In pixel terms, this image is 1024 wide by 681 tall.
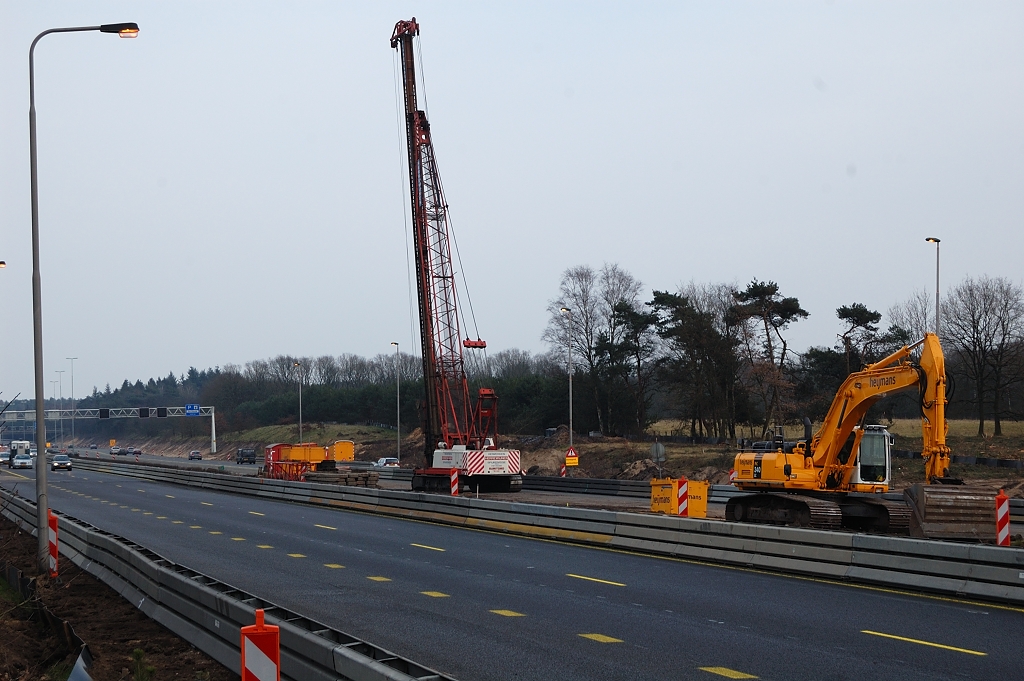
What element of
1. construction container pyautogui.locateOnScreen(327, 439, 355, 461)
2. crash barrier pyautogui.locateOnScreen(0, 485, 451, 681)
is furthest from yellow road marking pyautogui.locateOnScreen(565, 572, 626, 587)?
construction container pyautogui.locateOnScreen(327, 439, 355, 461)

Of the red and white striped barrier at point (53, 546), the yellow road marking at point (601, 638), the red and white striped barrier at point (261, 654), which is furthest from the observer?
the red and white striped barrier at point (53, 546)

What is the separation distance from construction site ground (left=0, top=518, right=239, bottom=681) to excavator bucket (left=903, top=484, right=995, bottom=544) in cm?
1503

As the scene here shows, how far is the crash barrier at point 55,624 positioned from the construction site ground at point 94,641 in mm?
100

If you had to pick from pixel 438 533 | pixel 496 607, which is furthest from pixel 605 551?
pixel 496 607

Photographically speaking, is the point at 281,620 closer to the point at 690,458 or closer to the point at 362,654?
the point at 362,654

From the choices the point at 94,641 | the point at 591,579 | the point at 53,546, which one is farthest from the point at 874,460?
the point at 94,641

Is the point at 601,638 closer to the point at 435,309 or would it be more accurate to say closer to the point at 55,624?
the point at 55,624

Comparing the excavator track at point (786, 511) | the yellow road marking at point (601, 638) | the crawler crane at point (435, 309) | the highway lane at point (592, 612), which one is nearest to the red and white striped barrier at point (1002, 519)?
the highway lane at point (592, 612)

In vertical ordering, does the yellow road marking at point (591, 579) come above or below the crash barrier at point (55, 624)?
below

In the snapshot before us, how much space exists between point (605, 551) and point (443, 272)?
96.9ft

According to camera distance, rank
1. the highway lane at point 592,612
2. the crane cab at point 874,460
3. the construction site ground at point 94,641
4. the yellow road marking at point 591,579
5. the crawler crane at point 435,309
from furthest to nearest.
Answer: the crawler crane at point 435,309
the crane cab at point 874,460
the yellow road marking at point 591,579
the highway lane at point 592,612
the construction site ground at point 94,641

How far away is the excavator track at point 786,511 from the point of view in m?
23.7

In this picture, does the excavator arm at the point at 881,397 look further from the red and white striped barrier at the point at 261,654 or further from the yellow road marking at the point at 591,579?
the red and white striped barrier at the point at 261,654

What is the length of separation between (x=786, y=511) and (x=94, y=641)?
17.8m
